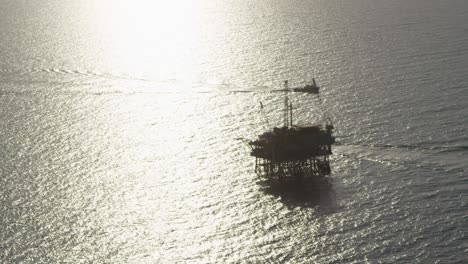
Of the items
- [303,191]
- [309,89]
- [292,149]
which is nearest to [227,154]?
[292,149]

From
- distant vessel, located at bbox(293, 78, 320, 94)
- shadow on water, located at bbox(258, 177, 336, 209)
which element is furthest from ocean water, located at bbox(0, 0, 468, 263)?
distant vessel, located at bbox(293, 78, 320, 94)

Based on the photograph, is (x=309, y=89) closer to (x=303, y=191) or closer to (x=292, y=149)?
(x=292, y=149)

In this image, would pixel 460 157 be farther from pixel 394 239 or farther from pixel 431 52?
pixel 431 52

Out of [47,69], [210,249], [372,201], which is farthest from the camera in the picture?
[47,69]

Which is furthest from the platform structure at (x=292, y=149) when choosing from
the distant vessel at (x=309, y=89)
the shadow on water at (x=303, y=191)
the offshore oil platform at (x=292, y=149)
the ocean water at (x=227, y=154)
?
the distant vessel at (x=309, y=89)

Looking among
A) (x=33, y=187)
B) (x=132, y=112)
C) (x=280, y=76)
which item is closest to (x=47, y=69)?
(x=132, y=112)

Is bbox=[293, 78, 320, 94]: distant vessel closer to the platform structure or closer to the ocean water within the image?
the ocean water
